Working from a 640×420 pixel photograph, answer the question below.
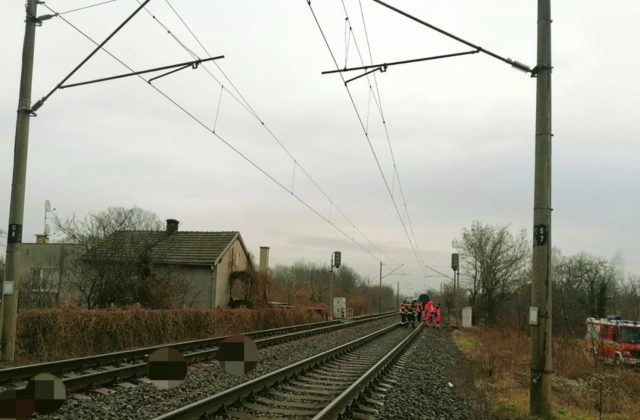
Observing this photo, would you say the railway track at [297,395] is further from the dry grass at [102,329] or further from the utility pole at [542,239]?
the dry grass at [102,329]

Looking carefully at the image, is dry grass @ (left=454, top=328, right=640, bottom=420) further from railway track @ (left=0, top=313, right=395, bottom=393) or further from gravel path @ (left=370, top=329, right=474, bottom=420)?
railway track @ (left=0, top=313, right=395, bottom=393)

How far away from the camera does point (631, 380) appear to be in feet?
47.9

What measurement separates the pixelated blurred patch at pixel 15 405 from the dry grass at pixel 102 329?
12.4 m

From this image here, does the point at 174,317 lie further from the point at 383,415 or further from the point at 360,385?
the point at 383,415

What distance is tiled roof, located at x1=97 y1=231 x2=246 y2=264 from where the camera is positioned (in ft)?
86.1

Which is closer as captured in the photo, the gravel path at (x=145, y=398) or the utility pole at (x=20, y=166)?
the gravel path at (x=145, y=398)

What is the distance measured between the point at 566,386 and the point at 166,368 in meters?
13.4

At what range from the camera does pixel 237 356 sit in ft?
14.8

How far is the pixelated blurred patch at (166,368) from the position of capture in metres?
3.84

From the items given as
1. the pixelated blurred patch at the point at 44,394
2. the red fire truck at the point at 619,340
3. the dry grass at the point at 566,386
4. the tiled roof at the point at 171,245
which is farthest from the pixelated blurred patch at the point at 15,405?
the tiled roof at the point at 171,245

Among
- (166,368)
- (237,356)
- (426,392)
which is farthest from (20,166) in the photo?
(166,368)

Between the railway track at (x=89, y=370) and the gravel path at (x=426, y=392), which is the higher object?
the railway track at (x=89, y=370)

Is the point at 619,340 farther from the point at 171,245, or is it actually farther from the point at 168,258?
the point at 171,245

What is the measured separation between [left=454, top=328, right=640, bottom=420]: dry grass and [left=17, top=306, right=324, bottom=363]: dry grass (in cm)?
1060
